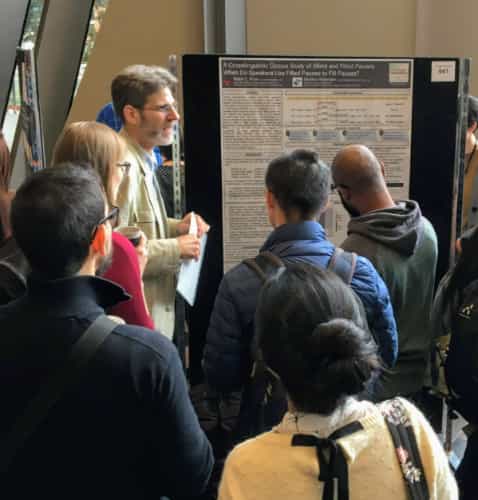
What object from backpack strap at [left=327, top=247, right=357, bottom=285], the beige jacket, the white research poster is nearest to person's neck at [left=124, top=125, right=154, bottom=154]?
the beige jacket

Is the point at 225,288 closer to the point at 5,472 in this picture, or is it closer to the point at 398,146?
the point at 5,472

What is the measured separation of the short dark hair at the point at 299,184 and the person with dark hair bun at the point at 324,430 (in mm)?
721

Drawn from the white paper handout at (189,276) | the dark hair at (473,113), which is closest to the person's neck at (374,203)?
the white paper handout at (189,276)

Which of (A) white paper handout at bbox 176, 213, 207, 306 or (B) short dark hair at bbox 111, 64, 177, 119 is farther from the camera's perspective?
(B) short dark hair at bbox 111, 64, 177, 119

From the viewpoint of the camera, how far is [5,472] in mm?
1104

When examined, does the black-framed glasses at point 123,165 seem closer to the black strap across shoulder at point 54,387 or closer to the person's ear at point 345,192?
the person's ear at point 345,192

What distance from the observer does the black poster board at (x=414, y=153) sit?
255cm

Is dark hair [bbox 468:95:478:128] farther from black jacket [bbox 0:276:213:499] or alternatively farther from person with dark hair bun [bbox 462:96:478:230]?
black jacket [bbox 0:276:213:499]

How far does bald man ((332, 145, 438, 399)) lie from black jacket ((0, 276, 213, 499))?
974mm

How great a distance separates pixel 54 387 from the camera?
1.07 meters

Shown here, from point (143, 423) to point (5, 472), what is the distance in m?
0.25

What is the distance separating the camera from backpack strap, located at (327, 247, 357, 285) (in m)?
1.61

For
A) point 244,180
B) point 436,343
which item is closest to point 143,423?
point 436,343

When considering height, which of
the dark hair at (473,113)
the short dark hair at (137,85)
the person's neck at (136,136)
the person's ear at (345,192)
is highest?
the short dark hair at (137,85)
